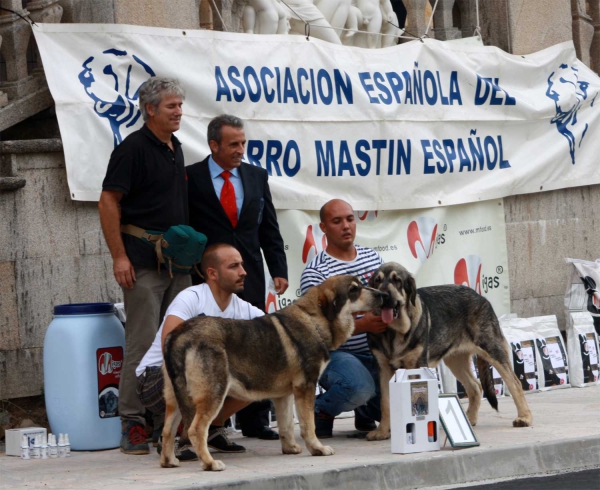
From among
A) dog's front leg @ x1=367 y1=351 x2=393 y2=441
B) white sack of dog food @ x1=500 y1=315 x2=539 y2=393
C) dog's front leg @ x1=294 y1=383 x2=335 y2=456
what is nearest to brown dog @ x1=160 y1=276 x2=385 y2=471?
dog's front leg @ x1=294 y1=383 x2=335 y2=456

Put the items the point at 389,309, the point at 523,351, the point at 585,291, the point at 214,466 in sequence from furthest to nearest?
the point at 585,291, the point at 523,351, the point at 389,309, the point at 214,466

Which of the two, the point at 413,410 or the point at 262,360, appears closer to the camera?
the point at 262,360

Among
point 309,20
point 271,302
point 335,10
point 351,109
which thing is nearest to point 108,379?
point 271,302

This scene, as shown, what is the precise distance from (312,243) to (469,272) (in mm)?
1907

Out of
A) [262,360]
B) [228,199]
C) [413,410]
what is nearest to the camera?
[262,360]

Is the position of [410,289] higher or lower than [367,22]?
lower

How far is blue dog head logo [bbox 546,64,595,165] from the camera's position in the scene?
11.9 meters

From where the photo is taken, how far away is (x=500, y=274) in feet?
37.0

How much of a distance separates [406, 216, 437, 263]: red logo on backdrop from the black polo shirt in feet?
11.5

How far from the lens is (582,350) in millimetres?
10891

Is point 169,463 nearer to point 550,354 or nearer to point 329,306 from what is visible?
point 329,306

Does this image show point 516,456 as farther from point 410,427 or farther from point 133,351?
point 133,351

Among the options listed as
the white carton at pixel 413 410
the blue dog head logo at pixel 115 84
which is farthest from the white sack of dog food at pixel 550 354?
the blue dog head logo at pixel 115 84

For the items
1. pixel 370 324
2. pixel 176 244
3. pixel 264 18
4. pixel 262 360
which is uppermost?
pixel 264 18
